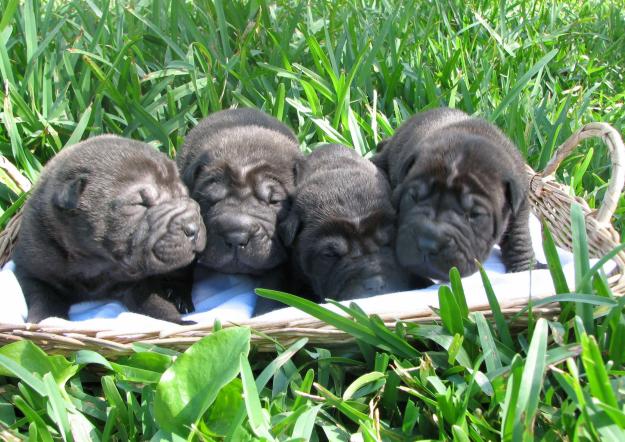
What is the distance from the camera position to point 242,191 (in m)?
4.14

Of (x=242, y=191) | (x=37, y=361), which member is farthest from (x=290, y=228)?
(x=37, y=361)

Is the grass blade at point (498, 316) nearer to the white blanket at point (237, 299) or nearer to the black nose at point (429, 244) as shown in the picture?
the white blanket at point (237, 299)

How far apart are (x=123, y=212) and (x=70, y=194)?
0.28 metres

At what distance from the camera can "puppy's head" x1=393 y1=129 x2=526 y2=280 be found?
3756 millimetres

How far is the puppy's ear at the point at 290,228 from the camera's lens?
12.9ft

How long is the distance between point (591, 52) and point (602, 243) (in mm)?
4428

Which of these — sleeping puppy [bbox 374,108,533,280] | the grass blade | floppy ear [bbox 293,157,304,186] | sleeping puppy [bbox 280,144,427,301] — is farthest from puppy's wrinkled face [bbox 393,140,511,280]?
the grass blade

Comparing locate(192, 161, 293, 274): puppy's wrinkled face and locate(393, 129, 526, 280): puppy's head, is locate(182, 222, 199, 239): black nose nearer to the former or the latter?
locate(192, 161, 293, 274): puppy's wrinkled face

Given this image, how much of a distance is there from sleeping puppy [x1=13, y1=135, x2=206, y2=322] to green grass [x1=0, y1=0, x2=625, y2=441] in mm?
712

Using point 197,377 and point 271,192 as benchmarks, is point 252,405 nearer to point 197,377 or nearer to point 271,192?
point 197,377

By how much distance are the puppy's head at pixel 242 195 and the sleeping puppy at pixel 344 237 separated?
0.51ft

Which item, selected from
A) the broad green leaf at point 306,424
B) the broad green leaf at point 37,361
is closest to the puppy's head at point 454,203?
the broad green leaf at point 306,424

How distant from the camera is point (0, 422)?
266 cm

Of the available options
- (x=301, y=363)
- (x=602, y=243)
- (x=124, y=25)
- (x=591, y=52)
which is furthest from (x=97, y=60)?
(x=591, y=52)
